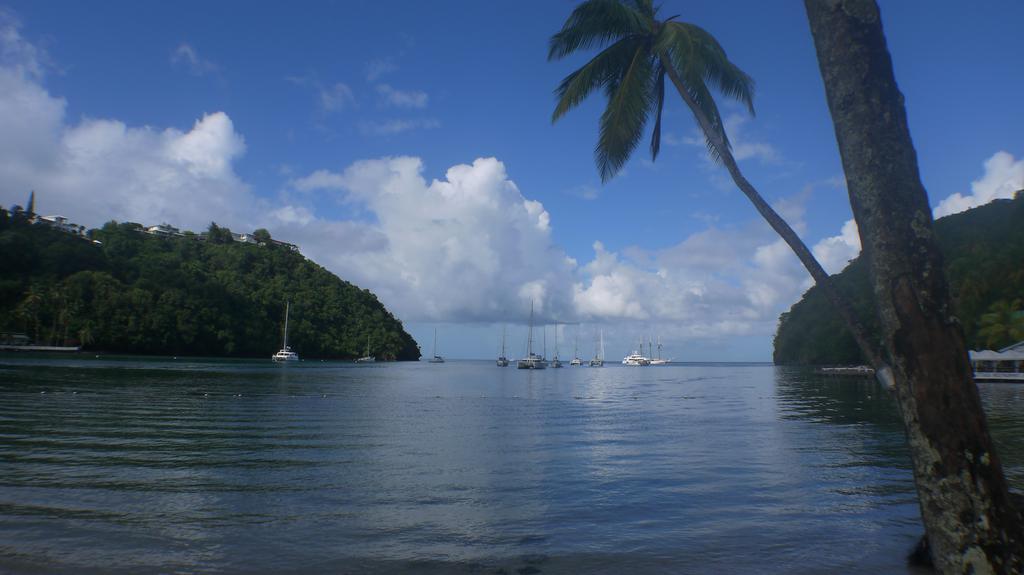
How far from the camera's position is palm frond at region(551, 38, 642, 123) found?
436 inches

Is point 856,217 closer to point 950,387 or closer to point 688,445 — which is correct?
point 950,387

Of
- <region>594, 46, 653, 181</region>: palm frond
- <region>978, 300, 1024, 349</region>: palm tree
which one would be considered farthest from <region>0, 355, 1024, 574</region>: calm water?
<region>978, 300, 1024, 349</region>: palm tree

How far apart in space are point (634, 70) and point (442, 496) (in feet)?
26.6

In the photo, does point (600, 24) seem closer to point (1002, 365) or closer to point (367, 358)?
point (1002, 365)

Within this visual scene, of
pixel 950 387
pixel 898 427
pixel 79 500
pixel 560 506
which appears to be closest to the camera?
pixel 950 387

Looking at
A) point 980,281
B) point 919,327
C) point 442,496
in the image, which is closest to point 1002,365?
point 980,281

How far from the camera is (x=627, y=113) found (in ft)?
35.0

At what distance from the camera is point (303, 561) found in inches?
274

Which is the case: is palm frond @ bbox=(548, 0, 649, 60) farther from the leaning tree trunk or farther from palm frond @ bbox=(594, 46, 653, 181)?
the leaning tree trunk

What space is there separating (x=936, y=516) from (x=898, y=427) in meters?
22.9

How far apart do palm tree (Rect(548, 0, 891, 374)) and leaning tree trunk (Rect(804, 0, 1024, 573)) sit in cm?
646

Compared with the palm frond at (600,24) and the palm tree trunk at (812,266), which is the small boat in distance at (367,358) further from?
the palm tree trunk at (812,266)

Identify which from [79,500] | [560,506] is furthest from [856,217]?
[79,500]

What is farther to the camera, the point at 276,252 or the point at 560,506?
the point at 276,252
